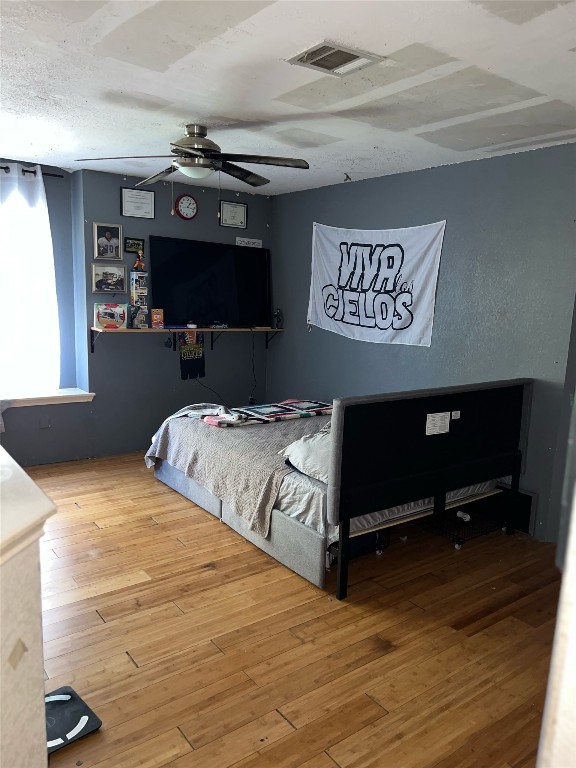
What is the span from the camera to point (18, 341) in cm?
448

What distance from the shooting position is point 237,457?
134 inches

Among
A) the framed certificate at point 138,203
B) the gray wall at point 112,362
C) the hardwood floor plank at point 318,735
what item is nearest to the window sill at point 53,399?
the gray wall at point 112,362

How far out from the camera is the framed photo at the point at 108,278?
463 centimetres

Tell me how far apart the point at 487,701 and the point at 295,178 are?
3.91 meters

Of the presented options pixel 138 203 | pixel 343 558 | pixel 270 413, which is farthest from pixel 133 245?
pixel 343 558

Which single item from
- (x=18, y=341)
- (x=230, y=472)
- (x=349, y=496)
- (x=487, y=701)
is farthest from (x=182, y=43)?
(x=18, y=341)

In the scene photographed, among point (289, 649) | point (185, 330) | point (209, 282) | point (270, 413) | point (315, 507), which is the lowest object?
point (289, 649)

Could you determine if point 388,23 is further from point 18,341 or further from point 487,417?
point 18,341

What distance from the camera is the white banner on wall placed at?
4094 millimetres

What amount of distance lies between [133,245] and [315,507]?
3054mm

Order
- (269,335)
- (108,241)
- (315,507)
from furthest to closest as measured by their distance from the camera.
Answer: (269,335) → (108,241) → (315,507)

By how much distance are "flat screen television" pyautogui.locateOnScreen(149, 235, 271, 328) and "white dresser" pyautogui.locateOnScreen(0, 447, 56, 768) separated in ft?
13.3

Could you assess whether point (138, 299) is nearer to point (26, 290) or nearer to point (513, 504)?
point (26, 290)

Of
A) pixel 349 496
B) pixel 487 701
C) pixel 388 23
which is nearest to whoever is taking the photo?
pixel 388 23
